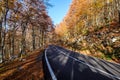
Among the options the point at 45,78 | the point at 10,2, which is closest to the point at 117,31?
the point at 10,2

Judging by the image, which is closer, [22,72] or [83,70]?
[22,72]

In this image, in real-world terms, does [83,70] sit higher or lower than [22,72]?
lower

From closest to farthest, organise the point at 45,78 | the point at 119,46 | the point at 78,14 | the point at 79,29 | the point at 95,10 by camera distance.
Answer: the point at 45,78
the point at 119,46
the point at 95,10
the point at 78,14
the point at 79,29

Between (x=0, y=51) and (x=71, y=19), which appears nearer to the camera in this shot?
(x=0, y=51)

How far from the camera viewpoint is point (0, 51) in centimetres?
1738

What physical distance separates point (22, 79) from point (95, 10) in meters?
35.2


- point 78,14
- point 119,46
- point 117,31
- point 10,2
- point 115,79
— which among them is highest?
point 78,14

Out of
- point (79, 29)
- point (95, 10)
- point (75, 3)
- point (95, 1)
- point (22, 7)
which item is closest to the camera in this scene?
point (22, 7)

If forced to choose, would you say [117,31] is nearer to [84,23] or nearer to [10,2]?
[10,2]

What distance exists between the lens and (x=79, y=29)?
57.4 metres

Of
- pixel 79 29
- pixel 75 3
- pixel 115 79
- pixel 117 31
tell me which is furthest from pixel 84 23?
pixel 115 79

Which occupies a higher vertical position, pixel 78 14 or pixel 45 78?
pixel 78 14

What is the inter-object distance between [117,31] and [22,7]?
58.2 feet

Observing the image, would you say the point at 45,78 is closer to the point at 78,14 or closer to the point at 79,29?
the point at 78,14
